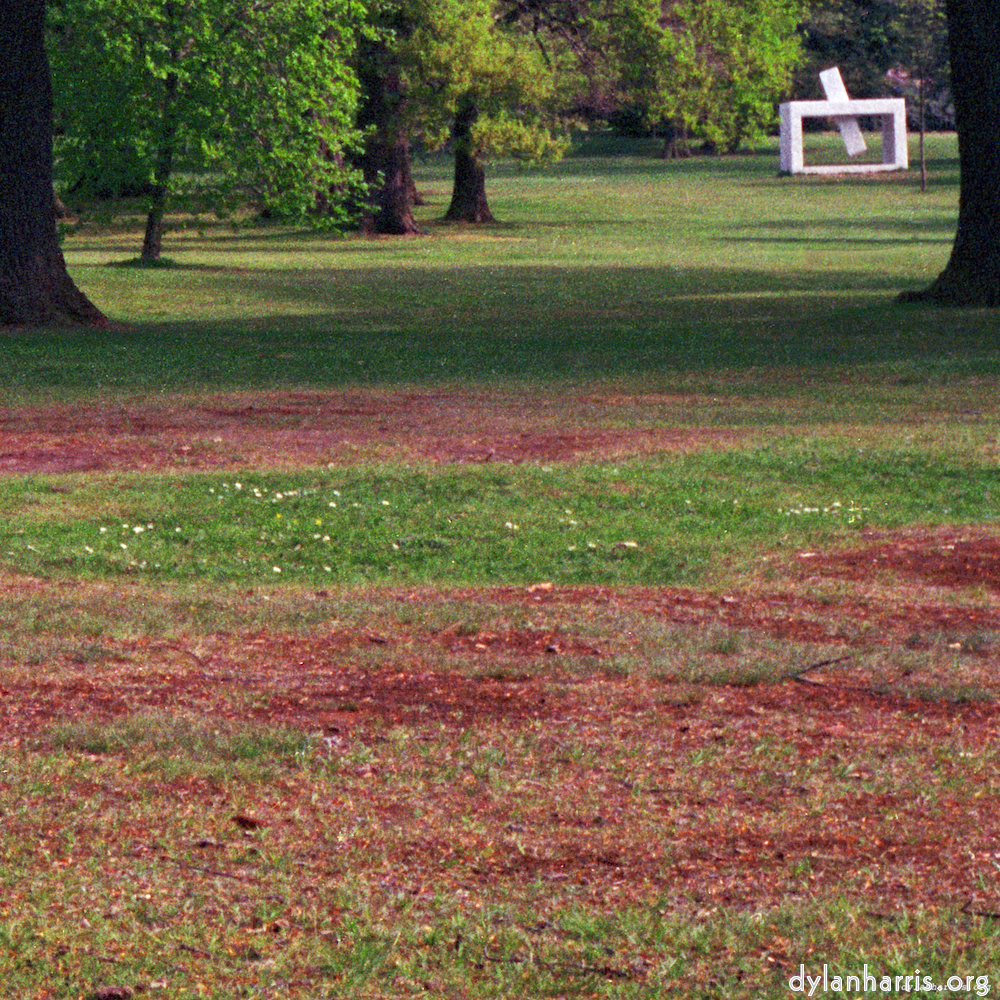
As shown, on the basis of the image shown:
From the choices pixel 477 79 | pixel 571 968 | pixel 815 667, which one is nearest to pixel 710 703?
pixel 815 667

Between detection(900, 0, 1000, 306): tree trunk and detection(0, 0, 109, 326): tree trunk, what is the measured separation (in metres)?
11.2

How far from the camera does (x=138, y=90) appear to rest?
99.3 feet

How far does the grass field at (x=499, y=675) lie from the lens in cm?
447

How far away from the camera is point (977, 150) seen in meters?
24.0

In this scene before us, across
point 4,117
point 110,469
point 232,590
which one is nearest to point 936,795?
point 232,590

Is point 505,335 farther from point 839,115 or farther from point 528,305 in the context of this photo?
point 839,115

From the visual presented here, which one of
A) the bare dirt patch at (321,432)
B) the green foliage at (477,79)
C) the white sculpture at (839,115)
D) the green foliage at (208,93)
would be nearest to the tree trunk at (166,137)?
the green foliage at (208,93)

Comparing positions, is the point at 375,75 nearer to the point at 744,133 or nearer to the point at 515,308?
the point at 744,133

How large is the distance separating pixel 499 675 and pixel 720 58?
3210 cm

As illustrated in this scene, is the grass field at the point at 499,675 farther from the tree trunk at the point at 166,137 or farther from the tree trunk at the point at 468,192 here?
the tree trunk at the point at 468,192

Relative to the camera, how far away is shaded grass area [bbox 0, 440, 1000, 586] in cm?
995

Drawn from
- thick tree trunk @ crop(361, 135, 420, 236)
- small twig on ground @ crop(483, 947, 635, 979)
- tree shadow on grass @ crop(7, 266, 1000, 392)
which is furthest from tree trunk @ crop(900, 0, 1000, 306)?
thick tree trunk @ crop(361, 135, 420, 236)

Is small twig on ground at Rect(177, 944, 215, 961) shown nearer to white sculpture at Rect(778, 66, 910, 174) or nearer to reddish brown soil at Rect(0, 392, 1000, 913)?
reddish brown soil at Rect(0, 392, 1000, 913)

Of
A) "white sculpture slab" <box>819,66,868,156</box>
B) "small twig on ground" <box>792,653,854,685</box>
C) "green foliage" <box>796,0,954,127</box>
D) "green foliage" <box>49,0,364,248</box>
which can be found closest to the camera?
"small twig on ground" <box>792,653,854,685</box>
